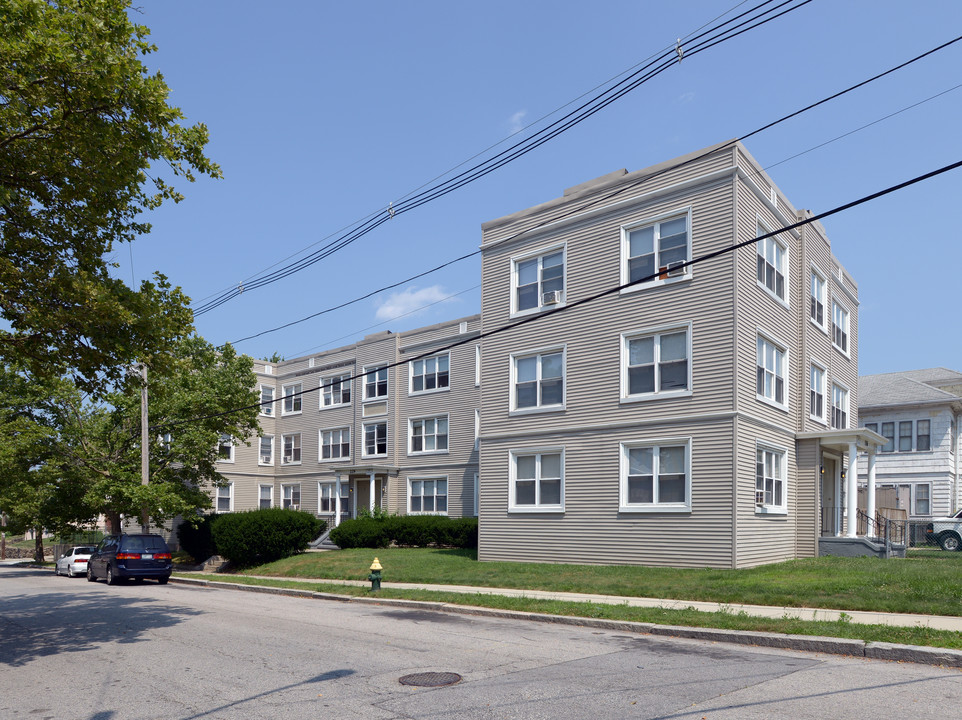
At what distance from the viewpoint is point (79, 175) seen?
11.8m

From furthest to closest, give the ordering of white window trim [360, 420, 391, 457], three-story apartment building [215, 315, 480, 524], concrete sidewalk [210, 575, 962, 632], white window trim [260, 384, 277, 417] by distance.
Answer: white window trim [260, 384, 277, 417] → white window trim [360, 420, 391, 457] → three-story apartment building [215, 315, 480, 524] → concrete sidewalk [210, 575, 962, 632]

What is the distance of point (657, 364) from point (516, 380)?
499 cm

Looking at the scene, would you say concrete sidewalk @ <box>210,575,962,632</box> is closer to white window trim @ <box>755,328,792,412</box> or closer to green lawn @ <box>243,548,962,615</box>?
green lawn @ <box>243,548,962,615</box>

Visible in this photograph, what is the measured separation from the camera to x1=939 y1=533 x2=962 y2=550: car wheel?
29.1 metres

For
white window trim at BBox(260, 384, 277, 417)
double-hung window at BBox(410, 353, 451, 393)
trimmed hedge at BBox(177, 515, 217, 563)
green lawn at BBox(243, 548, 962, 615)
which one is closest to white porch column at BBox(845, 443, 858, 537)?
green lawn at BBox(243, 548, 962, 615)

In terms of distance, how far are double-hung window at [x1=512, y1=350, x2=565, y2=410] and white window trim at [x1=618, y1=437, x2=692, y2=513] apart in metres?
2.64

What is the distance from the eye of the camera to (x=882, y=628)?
1100 centimetres

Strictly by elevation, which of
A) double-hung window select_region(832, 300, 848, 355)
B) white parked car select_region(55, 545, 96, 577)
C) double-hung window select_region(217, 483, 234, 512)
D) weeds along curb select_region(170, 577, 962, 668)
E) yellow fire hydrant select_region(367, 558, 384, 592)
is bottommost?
white parked car select_region(55, 545, 96, 577)

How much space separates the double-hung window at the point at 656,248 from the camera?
21.5m

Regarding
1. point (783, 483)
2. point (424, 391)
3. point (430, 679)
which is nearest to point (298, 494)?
point (424, 391)

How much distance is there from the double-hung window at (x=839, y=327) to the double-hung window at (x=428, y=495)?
17835 millimetres

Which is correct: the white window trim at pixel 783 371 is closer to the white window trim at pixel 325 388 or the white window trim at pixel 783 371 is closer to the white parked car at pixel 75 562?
the white window trim at pixel 325 388

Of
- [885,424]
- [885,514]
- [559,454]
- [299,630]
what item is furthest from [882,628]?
[885,424]

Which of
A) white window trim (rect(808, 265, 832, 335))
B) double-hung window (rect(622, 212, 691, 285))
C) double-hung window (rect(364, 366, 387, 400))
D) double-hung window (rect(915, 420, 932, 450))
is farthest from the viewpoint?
double-hung window (rect(364, 366, 387, 400))
